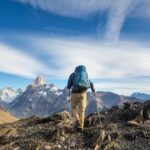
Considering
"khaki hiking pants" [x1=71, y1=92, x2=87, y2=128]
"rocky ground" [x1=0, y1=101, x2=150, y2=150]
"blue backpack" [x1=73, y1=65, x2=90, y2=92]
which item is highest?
"blue backpack" [x1=73, y1=65, x2=90, y2=92]

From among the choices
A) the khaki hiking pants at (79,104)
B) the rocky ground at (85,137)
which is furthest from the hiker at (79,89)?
the rocky ground at (85,137)

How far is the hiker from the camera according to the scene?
24047mm

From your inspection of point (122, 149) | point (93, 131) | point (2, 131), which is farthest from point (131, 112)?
point (2, 131)

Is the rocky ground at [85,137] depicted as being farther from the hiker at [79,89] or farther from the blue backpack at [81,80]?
the blue backpack at [81,80]

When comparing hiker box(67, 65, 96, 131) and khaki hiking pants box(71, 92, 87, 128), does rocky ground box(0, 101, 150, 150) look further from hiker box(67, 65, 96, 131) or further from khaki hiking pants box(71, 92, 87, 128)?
hiker box(67, 65, 96, 131)

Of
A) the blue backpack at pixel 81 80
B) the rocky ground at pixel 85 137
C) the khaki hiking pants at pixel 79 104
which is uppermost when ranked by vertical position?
the blue backpack at pixel 81 80

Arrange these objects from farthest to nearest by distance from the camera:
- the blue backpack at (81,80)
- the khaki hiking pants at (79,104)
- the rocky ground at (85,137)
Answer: the khaki hiking pants at (79,104), the blue backpack at (81,80), the rocky ground at (85,137)

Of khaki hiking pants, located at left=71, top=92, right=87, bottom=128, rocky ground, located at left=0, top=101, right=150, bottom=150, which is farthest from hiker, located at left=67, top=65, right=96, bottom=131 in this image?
rocky ground, located at left=0, top=101, right=150, bottom=150

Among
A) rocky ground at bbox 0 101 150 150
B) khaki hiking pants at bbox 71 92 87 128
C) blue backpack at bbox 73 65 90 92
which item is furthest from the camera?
khaki hiking pants at bbox 71 92 87 128

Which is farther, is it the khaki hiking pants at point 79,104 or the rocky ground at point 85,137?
the khaki hiking pants at point 79,104

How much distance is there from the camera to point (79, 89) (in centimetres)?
2433

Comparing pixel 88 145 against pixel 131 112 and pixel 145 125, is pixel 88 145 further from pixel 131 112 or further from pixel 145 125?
pixel 131 112

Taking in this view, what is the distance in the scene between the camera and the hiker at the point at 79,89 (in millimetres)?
24047

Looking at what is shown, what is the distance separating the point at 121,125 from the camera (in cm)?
2619
